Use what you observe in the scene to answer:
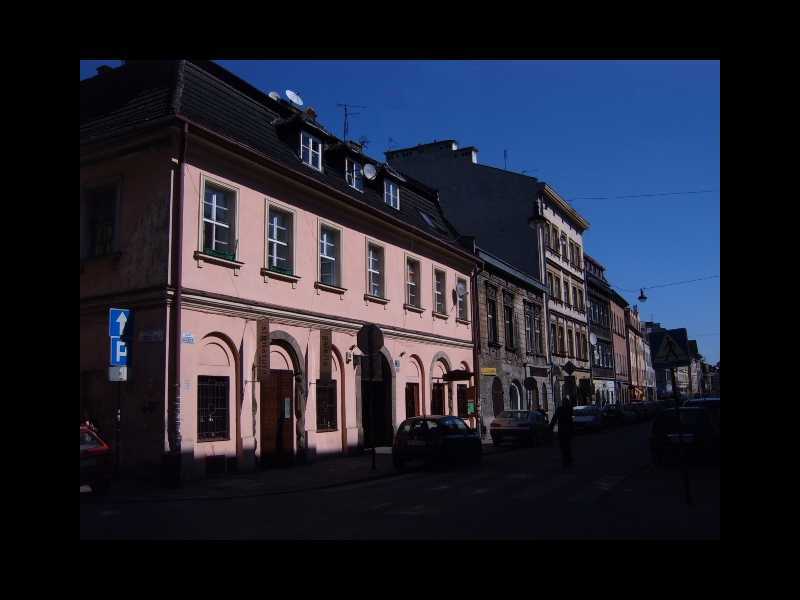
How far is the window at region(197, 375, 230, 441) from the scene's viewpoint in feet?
53.2

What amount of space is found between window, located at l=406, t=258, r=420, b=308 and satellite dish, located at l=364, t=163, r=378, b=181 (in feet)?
10.8

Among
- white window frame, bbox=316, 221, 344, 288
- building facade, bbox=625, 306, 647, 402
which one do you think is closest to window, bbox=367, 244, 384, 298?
white window frame, bbox=316, 221, 344, 288

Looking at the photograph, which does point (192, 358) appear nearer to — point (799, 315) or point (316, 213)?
point (316, 213)

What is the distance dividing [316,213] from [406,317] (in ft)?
20.7

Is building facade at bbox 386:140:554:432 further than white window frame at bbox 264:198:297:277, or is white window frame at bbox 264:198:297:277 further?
building facade at bbox 386:140:554:432

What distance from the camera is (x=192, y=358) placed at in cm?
1593

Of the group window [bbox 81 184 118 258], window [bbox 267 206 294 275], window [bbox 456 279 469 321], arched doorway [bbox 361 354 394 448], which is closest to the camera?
window [bbox 81 184 118 258]

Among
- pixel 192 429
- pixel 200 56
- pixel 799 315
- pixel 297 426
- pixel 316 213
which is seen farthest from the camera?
pixel 316 213

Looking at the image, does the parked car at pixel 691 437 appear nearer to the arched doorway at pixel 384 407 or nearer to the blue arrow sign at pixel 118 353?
the arched doorway at pixel 384 407

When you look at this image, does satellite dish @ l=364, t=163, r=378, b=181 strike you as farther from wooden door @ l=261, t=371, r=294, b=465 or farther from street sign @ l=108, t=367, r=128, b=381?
street sign @ l=108, t=367, r=128, b=381

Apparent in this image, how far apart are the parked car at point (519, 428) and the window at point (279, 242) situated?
10.3m

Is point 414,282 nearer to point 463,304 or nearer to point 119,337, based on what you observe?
point 463,304

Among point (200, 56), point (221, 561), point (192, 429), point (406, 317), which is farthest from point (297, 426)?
point (200, 56)

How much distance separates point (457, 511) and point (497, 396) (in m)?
23.5
